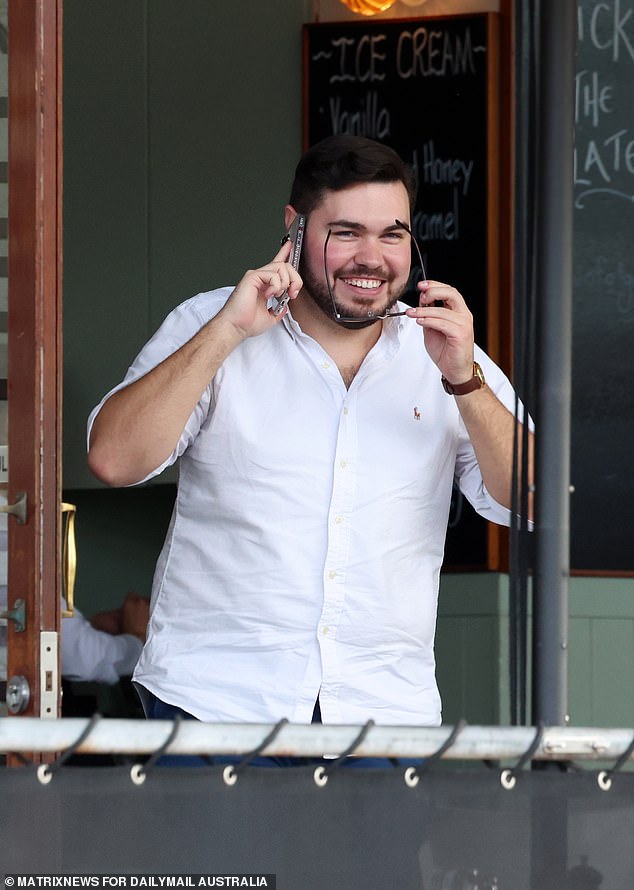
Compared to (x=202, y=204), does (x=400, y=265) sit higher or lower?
lower

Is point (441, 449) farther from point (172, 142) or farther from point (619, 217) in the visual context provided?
point (172, 142)

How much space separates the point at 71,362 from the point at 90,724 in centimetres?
301

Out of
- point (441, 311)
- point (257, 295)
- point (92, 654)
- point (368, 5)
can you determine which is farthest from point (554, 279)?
point (368, 5)

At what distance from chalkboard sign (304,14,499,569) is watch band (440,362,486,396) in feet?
6.33

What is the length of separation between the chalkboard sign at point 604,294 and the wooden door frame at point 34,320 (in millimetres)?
2142

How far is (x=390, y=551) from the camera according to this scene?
2.09 metres

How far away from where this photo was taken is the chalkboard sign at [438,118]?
3955 millimetres

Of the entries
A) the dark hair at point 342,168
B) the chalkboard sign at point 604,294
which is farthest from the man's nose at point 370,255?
the chalkboard sign at point 604,294

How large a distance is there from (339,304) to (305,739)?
1032mm

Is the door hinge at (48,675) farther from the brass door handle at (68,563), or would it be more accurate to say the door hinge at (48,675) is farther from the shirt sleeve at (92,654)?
the shirt sleeve at (92,654)

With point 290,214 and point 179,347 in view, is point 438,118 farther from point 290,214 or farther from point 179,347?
point 179,347

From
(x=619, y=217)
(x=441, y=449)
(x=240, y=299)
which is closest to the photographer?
(x=240, y=299)

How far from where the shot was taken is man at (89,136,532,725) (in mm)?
2012

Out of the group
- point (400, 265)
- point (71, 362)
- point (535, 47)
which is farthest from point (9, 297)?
point (71, 362)
